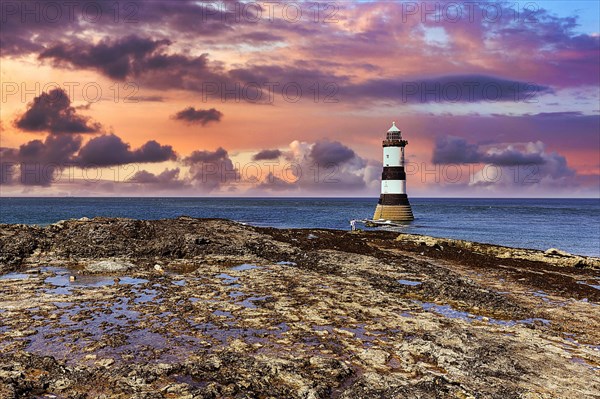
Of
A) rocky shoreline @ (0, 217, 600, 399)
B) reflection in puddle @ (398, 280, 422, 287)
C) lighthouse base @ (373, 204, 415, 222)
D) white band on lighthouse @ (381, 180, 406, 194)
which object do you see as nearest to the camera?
rocky shoreline @ (0, 217, 600, 399)

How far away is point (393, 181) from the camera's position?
210 ft

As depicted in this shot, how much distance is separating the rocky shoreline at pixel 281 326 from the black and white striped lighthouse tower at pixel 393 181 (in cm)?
4082

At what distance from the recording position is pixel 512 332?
11.6 m

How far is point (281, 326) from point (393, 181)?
55125mm

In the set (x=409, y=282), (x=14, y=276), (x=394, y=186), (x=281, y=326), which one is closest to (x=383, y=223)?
(x=394, y=186)

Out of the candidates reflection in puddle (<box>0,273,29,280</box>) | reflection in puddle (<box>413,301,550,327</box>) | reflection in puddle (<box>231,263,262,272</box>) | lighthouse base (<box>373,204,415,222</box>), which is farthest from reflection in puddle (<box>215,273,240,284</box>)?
lighthouse base (<box>373,204,415,222</box>)

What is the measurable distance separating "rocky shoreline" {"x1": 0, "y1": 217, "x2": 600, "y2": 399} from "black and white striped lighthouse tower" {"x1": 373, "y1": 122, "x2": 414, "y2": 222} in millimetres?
40816

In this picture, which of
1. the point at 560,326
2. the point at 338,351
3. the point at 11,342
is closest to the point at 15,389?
the point at 11,342

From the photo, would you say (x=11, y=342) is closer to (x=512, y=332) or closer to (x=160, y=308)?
(x=160, y=308)

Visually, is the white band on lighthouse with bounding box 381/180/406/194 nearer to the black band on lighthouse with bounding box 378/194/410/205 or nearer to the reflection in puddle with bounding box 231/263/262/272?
the black band on lighthouse with bounding box 378/194/410/205

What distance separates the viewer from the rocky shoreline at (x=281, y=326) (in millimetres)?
7980

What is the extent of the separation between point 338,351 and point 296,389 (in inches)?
86.0

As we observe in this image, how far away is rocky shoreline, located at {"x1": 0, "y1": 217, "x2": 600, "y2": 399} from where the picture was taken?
798 centimetres

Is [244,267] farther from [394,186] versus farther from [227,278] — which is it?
[394,186]
